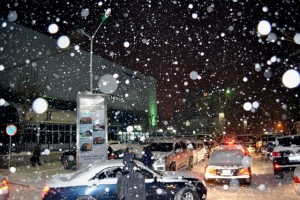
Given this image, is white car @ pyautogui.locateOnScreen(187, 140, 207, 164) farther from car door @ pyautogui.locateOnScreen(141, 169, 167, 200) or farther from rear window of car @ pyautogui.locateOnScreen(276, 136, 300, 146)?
car door @ pyautogui.locateOnScreen(141, 169, 167, 200)

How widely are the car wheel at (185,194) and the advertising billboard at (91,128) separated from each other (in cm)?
701

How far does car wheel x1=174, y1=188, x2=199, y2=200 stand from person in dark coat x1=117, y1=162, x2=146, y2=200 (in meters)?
2.77

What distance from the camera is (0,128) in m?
24.5

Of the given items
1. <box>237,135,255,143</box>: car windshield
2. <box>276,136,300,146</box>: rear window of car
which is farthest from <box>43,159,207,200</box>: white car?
<box>237,135,255,143</box>: car windshield

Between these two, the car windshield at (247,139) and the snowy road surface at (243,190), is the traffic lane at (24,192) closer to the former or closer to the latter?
the snowy road surface at (243,190)

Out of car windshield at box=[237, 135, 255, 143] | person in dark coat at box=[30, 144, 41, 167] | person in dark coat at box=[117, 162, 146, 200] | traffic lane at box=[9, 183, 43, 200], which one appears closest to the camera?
person in dark coat at box=[117, 162, 146, 200]

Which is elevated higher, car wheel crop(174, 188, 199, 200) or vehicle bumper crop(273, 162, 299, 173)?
vehicle bumper crop(273, 162, 299, 173)

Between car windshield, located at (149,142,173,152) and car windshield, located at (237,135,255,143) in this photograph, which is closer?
car windshield, located at (149,142,173,152)

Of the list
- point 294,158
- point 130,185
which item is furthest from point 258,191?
point 130,185

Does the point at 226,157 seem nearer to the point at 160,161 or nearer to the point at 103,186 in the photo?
the point at 160,161

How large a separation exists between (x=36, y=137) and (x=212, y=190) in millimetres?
21474

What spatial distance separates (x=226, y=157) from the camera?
11.8 meters

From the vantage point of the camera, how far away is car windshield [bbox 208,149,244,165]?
11422mm

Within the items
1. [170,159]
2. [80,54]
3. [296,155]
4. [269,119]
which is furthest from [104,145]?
[269,119]
